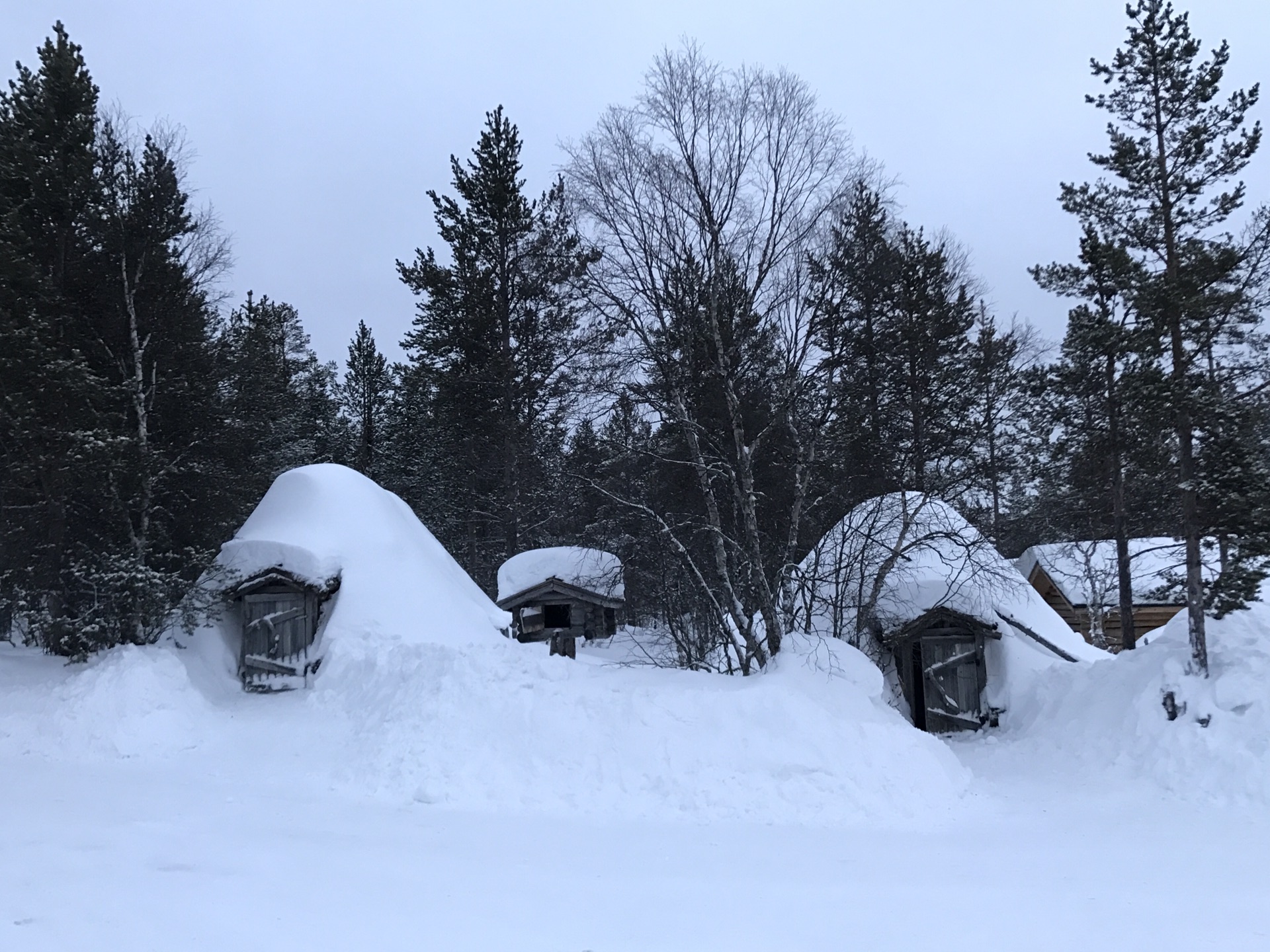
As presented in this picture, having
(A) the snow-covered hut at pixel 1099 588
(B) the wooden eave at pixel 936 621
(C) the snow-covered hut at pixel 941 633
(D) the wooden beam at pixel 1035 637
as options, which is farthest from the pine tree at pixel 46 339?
(A) the snow-covered hut at pixel 1099 588

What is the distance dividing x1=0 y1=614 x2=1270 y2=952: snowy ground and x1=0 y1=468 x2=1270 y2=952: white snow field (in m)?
0.04

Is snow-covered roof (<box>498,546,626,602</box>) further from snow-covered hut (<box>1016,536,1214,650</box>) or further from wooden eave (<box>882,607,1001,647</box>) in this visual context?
snow-covered hut (<box>1016,536,1214,650</box>)

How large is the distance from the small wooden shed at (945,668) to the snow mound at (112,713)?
Answer: 40.3 ft

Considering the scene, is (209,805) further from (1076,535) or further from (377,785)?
(1076,535)

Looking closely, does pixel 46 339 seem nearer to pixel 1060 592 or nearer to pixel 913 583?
pixel 913 583

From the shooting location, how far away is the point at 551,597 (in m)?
29.1

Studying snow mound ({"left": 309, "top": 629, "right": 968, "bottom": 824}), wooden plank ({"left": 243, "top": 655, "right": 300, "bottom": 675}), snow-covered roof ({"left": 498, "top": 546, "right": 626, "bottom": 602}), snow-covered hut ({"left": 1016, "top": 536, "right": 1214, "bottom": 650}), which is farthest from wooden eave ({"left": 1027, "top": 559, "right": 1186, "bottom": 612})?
wooden plank ({"left": 243, "top": 655, "right": 300, "bottom": 675})

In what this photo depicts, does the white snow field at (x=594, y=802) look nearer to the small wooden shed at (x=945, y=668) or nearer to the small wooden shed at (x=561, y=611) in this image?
the small wooden shed at (x=945, y=668)

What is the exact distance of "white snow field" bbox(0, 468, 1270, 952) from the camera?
6.03m

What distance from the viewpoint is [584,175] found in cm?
1358

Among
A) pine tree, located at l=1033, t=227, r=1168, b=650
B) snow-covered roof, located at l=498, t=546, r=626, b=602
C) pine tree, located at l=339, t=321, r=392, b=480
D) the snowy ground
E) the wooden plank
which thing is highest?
pine tree, located at l=339, t=321, r=392, b=480

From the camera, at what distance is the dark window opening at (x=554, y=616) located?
3019 cm

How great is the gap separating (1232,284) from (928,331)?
11205 millimetres

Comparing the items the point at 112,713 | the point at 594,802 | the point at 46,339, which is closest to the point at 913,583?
the point at 594,802
